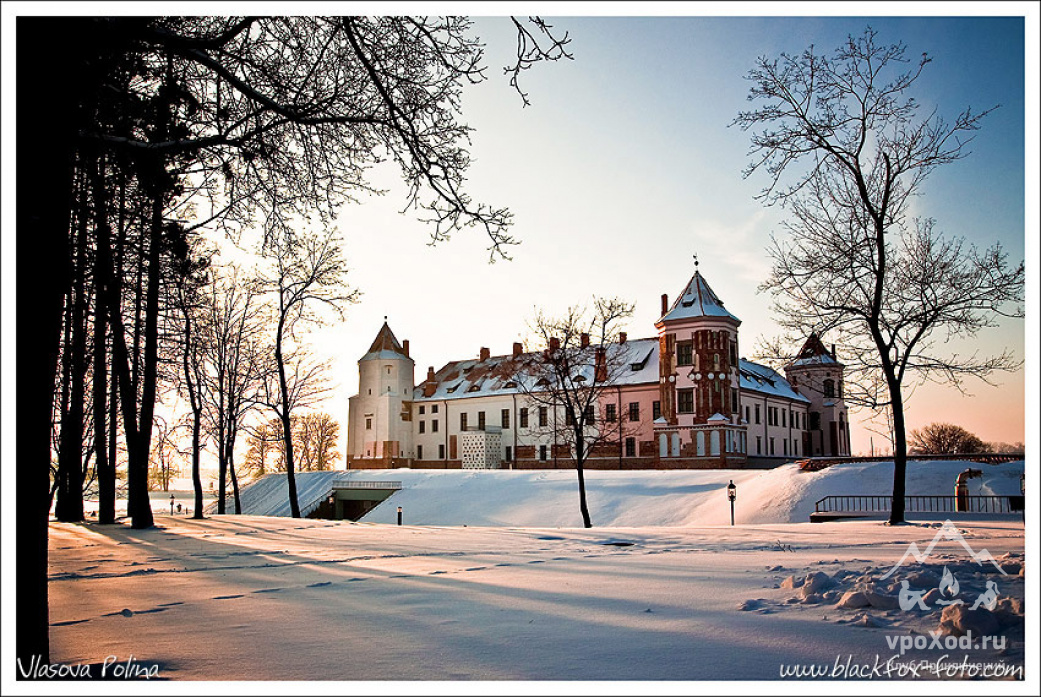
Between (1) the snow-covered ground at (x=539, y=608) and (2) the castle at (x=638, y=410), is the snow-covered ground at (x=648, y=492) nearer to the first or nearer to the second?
(2) the castle at (x=638, y=410)

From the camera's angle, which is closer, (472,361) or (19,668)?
(19,668)

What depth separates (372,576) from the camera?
8.36 meters

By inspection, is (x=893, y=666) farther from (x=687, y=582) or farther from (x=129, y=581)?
(x=129, y=581)

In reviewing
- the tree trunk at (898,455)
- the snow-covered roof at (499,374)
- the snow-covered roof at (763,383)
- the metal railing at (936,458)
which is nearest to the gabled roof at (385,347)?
the snow-covered roof at (499,374)

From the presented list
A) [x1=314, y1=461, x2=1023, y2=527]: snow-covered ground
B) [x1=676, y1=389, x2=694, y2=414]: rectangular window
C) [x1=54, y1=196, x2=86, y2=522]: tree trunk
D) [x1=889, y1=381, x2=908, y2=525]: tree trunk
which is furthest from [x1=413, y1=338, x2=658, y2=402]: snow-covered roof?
[x1=889, y1=381, x2=908, y2=525]: tree trunk

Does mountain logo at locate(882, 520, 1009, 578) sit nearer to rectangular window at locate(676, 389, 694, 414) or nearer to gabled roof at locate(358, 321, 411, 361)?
rectangular window at locate(676, 389, 694, 414)

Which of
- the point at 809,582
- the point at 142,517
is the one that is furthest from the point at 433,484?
the point at 809,582

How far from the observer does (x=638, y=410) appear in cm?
5856

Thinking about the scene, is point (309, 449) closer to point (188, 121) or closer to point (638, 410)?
point (638, 410)

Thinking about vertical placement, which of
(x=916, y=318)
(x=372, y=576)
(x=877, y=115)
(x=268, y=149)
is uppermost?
(x=877, y=115)

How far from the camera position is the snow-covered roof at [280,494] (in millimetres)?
48812

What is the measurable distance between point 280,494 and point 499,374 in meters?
23.1

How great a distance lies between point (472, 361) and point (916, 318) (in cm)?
6065

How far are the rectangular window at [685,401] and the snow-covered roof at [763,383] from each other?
5183mm
